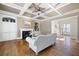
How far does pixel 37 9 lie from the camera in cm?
219

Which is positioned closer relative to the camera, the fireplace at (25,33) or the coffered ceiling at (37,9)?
the coffered ceiling at (37,9)

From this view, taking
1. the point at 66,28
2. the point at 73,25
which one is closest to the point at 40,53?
the point at 66,28

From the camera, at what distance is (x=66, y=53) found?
74.0 inches

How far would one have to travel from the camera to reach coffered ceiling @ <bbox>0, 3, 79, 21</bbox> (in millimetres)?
1854

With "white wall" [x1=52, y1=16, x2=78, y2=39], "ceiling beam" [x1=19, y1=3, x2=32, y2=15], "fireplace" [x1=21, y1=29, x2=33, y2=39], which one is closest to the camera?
"white wall" [x1=52, y1=16, x2=78, y2=39]

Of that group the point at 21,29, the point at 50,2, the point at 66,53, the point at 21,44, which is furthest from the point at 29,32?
the point at 66,53

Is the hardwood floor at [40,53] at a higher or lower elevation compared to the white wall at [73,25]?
lower

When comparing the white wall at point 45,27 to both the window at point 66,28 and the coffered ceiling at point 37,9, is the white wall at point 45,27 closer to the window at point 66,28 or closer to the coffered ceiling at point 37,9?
the coffered ceiling at point 37,9

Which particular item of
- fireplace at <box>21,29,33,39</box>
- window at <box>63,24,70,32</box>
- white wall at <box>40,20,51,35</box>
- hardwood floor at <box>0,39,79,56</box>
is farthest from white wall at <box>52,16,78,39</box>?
fireplace at <box>21,29,33,39</box>

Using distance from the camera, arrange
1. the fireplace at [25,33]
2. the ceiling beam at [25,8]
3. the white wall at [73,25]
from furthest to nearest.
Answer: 1. the fireplace at [25,33]
2. the ceiling beam at [25,8]
3. the white wall at [73,25]

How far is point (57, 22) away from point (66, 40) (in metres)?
0.64

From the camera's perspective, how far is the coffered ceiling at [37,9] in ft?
6.08

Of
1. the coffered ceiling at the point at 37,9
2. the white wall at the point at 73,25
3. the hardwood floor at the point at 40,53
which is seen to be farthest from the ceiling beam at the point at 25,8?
the white wall at the point at 73,25

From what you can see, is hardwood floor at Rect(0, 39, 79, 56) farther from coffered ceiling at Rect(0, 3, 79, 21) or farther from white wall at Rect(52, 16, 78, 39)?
coffered ceiling at Rect(0, 3, 79, 21)
